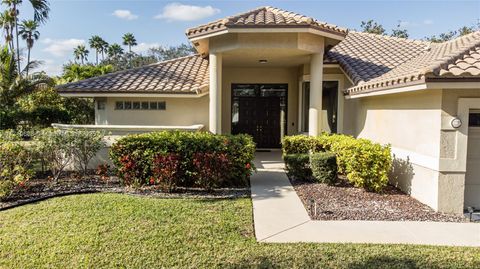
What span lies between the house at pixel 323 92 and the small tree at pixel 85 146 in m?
1.96

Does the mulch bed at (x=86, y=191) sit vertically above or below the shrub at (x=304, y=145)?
below

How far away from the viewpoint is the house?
712 cm

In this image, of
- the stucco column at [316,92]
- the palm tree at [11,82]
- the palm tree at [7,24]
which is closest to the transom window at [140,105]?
the stucco column at [316,92]

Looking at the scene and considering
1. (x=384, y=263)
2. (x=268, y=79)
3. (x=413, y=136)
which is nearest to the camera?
(x=384, y=263)

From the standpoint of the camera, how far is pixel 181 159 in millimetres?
8727

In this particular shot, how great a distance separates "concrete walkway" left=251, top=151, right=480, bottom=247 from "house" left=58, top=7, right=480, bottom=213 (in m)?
1.35

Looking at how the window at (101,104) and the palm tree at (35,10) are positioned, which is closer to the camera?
the window at (101,104)

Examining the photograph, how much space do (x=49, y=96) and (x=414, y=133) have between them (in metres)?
25.2

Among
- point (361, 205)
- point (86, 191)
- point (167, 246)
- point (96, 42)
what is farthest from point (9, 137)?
point (96, 42)

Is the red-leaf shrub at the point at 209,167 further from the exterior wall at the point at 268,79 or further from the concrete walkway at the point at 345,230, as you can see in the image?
the exterior wall at the point at 268,79

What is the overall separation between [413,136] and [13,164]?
1020cm

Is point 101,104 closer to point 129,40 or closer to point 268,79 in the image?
point 268,79

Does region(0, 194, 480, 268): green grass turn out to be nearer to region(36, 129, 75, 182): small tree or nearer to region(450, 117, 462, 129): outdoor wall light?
region(36, 129, 75, 182): small tree

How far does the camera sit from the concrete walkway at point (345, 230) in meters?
5.62
